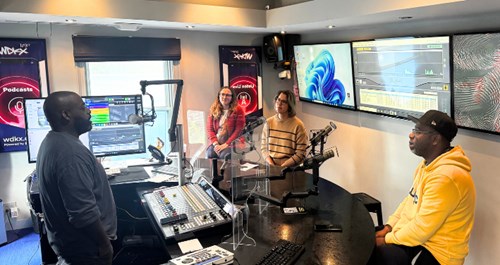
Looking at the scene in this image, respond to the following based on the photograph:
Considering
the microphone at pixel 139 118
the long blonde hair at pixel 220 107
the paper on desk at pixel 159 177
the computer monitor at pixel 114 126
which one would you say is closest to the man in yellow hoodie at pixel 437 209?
the paper on desk at pixel 159 177

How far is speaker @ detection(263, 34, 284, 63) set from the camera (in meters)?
5.03

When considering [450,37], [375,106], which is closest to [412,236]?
[450,37]

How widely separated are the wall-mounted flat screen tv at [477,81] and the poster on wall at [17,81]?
3.79 m

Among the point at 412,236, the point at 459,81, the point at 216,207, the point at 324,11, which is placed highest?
the point at 324,11

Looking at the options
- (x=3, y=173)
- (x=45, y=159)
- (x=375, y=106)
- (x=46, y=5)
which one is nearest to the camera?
(x=45, y=159)

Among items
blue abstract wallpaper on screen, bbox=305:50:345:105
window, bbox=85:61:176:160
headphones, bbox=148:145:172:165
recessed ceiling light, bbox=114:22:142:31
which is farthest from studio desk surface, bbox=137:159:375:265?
window, bbox=85:61:176:160

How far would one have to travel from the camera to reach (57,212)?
2053 mm

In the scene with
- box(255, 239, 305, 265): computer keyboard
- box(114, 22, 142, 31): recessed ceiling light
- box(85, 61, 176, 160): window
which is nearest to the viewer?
box(255, 239, 305, 265): computer keyboard

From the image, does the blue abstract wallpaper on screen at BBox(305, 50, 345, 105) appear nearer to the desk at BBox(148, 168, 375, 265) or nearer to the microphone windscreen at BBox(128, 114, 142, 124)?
the desk at BBox(148, 168, 375, 265)

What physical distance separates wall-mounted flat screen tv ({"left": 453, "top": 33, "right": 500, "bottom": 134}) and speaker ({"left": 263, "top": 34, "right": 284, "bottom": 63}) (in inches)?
93.9

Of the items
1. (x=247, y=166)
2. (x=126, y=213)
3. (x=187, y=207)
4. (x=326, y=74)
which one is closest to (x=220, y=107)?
(x=326, y=74)

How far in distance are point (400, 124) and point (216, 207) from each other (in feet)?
7.01

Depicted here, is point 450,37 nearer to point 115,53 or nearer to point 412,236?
point 412,236

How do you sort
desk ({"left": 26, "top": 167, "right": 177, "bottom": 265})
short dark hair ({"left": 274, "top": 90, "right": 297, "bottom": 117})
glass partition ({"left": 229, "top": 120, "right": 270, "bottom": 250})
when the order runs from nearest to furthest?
glass partition ({"left": 229, "top": 120, "right": 270, "bottom": 250}) < desk ({"left": 26, "top": 167, "right": 177, "bottom": 265}) < short dark hair ({"left": 274, "top": 90, "right": 297, "bottom": 117})
